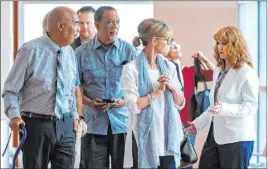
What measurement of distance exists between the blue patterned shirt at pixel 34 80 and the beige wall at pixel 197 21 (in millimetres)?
3603

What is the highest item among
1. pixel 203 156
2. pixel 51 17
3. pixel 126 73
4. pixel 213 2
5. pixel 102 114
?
pixel 213 2

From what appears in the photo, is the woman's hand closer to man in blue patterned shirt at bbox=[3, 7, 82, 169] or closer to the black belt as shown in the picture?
man in blue patterned shirt at bbox=[3, 7, 82, 169]

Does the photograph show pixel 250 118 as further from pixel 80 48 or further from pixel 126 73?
pixel 80 48

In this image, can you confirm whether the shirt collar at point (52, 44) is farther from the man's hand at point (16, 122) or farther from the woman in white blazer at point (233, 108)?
the woman in white blazer at point (233, 108)

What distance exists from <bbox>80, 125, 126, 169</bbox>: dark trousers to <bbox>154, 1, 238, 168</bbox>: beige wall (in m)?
2.83

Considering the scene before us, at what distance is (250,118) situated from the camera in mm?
4398

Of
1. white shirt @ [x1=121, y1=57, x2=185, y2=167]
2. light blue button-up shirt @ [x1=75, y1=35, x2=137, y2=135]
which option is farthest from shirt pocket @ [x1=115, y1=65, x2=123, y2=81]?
white shirt @ [x1=121, y1=57, x2=185, y2=167]

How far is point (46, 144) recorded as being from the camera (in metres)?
3.71

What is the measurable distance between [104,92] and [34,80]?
3.27ft

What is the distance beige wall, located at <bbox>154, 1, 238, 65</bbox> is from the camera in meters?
Answer: 7.25

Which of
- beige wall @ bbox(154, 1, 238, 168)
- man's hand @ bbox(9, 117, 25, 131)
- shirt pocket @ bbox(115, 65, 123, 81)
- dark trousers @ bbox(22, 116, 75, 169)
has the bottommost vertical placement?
dark trousers @ bbox(22, 116, 75, 169)

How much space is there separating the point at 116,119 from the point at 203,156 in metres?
0.68

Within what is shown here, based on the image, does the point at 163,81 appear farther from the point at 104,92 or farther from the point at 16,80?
the point at 16,80

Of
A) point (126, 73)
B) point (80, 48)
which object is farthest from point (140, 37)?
point (80, 48)
